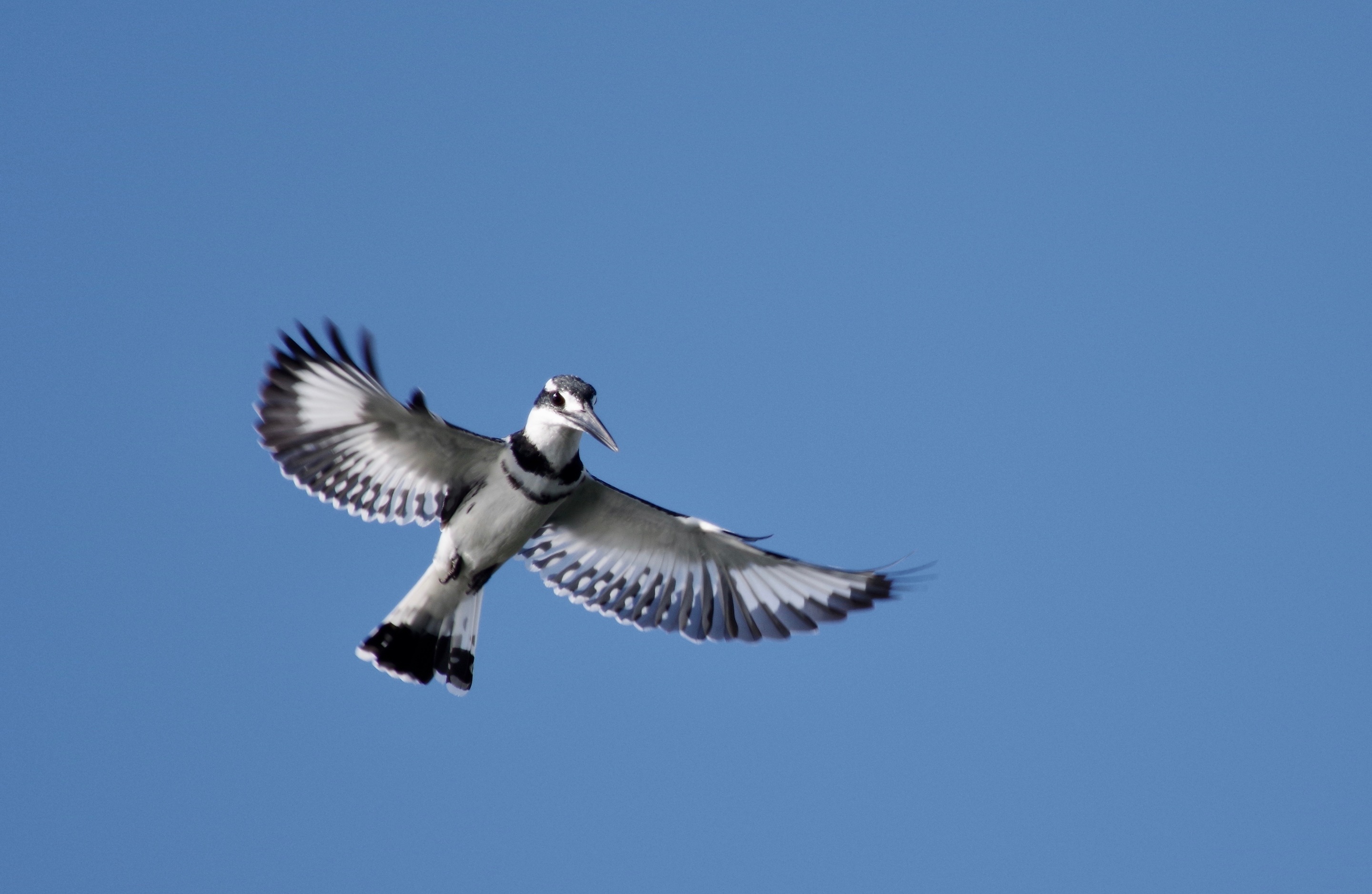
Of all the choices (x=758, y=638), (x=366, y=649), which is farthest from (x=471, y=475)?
(x=758, y=638)

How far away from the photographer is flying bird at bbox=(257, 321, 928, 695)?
9.94 metres

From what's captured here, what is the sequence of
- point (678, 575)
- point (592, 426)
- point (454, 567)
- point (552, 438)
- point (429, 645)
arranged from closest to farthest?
1. point (592, 426)
2. point (552, 438)
3. point (454, 567)
4. point (429, 645)
5. point (678, 575)

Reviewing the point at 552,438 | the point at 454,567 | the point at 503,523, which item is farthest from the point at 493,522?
the point at 552,438

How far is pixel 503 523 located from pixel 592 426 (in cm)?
116

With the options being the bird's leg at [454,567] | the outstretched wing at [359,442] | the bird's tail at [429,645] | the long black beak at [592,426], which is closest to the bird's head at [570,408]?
the long black beak at [592,426]

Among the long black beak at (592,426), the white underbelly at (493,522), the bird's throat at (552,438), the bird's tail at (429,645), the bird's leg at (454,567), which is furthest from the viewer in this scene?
the bird's tail at (429,645)

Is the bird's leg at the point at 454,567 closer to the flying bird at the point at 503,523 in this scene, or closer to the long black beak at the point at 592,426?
the flying bird at the point at 503,523

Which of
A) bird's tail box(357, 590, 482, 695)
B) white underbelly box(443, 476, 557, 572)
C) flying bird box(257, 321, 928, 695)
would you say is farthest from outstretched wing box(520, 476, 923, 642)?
bird's tail box(357, 590, 482, 695)

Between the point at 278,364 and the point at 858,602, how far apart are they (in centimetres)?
418

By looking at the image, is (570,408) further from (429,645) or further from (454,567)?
(429,645)

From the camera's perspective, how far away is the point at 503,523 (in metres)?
10.1

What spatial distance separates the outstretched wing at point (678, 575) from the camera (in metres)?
10.6

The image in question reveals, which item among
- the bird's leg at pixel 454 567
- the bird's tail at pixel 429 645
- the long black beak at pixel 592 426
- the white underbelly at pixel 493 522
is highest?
the long black beak at pixel 592 426

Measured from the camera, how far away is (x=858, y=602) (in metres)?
10.5
